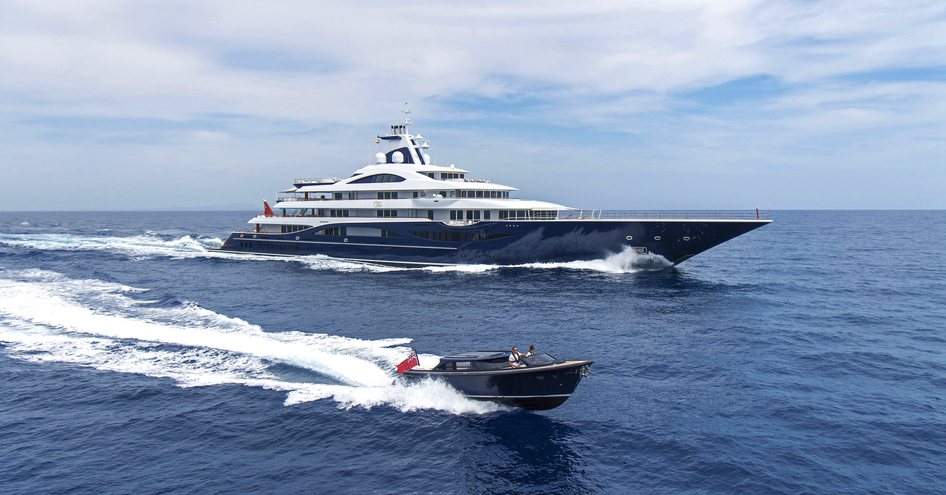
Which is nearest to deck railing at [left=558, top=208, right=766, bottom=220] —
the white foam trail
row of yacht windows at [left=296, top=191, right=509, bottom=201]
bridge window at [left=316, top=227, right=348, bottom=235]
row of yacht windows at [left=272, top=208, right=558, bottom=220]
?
row of yacht windows at [left=272, top=208, right=558, bottom=220]

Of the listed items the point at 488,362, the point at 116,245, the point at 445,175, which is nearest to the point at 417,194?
the point at 445,175

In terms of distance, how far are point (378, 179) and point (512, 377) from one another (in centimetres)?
4229

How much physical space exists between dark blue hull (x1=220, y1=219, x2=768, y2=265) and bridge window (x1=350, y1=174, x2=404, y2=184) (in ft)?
15.5

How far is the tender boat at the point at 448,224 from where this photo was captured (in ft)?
160

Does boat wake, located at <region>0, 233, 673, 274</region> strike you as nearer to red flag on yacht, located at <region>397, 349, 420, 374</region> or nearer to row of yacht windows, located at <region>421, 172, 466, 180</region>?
row of yacht windows, located at <region>421, 172, 466, 180</region>

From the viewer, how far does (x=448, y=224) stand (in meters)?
54.4

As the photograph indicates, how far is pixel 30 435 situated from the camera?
19078 mm

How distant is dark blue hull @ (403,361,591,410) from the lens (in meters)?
19.8

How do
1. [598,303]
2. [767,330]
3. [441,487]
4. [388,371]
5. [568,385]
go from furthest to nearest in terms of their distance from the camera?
[598,303]
[767,330]
[388,371]
[568,385]
[441,487]

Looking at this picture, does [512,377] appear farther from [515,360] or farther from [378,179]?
[378,179]

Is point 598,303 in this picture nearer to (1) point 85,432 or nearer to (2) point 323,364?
(2) point 323,364

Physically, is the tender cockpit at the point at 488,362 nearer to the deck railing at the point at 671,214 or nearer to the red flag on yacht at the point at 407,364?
the red flag on yacht at the point at 407,364

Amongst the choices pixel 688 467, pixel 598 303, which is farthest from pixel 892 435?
pixel 598 303

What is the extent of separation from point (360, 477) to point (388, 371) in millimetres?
8284
